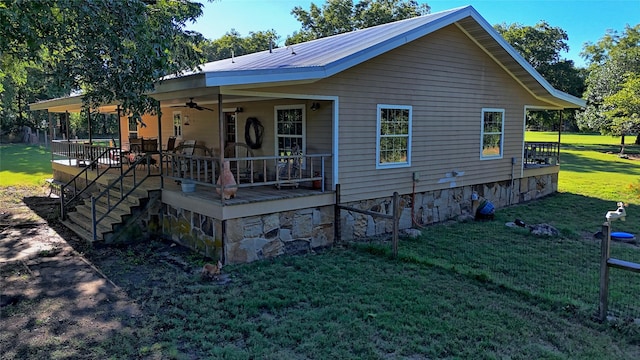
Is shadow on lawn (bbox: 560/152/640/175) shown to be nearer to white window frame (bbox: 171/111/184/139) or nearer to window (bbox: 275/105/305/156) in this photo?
window (bbox: 275/105/305/156)

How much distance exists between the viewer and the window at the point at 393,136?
9062 millimetres

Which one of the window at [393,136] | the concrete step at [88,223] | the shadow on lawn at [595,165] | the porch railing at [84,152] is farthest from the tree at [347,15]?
the concrete step at [88,223]

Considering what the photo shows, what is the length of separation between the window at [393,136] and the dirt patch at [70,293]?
4.41 m

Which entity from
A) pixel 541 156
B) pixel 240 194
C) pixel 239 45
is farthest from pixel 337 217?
pixel 239 45

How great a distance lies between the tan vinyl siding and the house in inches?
1.2

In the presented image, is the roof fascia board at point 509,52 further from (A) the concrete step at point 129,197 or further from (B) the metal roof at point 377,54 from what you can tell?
(A) the concrete step at point 129,197

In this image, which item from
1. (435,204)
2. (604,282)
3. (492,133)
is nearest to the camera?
(604,282)

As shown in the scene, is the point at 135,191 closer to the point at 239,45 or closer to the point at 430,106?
the point at 430,106

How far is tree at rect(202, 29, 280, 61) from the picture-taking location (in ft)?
A: 131

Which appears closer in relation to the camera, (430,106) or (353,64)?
(353,64)

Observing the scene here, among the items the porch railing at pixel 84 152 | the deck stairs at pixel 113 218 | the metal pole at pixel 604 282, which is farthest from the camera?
the porch railing at pixel 84 152

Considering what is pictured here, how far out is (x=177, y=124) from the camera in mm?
13922

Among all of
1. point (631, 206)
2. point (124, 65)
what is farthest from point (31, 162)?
point (631, 206)

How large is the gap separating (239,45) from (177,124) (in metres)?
28.5
